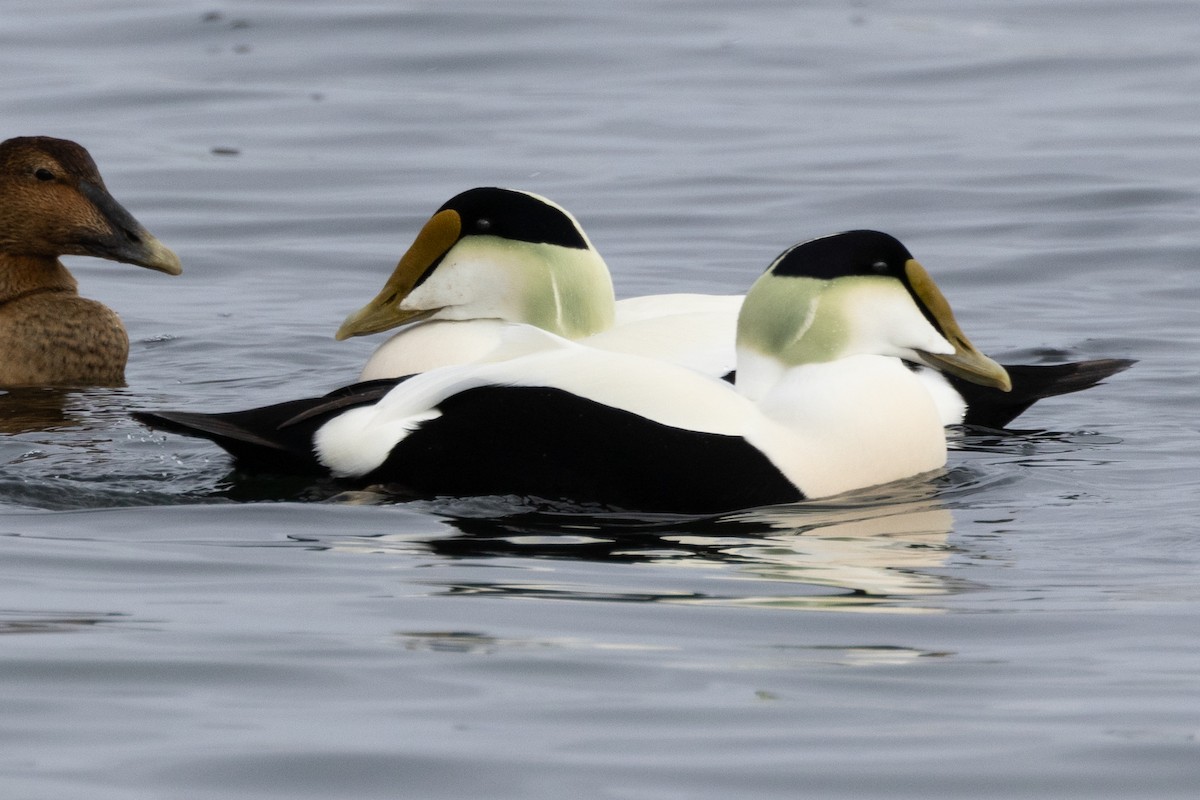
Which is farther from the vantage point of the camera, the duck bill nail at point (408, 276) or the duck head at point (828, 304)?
the duck bill nail at point (408, 276)

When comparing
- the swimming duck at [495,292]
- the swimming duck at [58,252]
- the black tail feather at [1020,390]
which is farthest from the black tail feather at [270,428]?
the swimming duck at [58,252]

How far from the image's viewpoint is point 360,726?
3119 mm

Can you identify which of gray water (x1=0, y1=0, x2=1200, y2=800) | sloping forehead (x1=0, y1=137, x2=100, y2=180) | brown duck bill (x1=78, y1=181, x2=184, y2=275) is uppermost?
sloping forehead (x1=0, y1=137, x2=100, y2=180)

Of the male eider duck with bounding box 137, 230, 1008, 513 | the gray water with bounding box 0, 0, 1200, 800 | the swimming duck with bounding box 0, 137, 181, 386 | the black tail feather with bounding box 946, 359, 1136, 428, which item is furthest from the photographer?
the swimming duck with bounding box 0, 137, 181, 386

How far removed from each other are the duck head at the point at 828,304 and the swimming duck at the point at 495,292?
641 millimetres

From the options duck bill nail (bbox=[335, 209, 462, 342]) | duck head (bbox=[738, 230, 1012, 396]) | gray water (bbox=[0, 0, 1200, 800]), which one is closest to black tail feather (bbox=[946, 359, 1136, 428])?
gray water (bbox=[0, 0, 1200, 800])

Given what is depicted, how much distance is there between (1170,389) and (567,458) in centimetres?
232

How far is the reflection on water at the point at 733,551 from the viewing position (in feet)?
12.6

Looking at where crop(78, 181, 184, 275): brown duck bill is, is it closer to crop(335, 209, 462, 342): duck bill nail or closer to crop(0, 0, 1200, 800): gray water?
crop(0, 0, 1200, 800): gray water

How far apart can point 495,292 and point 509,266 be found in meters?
0.08

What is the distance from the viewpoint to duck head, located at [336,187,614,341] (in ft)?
17.9

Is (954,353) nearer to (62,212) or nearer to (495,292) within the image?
(495,292)

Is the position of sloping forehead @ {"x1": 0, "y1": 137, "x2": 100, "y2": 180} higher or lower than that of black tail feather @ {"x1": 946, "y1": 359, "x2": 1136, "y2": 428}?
higher

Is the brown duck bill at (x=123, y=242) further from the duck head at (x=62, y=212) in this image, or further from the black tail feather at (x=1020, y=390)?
the black tail feather at (x=1020, y=390)
